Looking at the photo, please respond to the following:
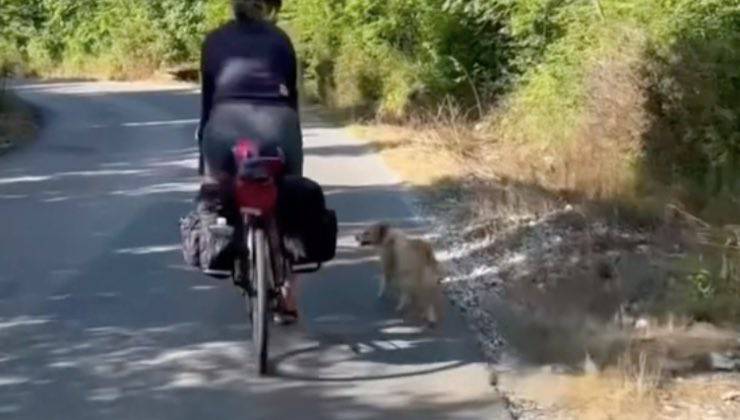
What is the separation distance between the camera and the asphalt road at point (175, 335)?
23.6ft

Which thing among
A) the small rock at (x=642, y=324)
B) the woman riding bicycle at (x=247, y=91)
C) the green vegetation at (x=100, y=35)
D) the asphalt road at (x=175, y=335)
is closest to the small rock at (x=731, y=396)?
the asphalt road at (x=175, y=335)

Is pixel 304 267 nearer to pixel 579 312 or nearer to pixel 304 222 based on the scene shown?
pixel 304 222

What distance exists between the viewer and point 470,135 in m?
18.4

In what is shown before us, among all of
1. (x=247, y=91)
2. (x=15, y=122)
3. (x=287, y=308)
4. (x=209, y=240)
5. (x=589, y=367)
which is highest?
(x=247, y=91)

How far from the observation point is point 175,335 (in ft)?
28.3

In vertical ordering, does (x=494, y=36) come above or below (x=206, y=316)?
above

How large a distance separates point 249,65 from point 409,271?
1.89m

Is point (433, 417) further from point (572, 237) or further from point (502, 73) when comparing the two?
point (502, 73)

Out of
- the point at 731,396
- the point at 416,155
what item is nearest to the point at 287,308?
the point at 731,396

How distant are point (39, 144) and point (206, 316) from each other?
46.3 feet

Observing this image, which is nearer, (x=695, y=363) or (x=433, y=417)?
(x=433, y=417)

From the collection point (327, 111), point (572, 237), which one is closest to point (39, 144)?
point (327, 111)

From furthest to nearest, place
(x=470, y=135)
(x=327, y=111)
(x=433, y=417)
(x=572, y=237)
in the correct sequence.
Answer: (x=327, y=111), (x=470, y=135), (x=572, y=237), (x=433, y=417)

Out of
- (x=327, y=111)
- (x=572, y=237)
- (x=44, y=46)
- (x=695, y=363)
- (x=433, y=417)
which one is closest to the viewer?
(x=433, y=417)
